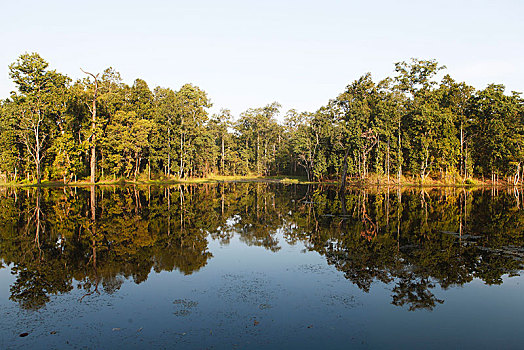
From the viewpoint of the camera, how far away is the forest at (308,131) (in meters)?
46.7

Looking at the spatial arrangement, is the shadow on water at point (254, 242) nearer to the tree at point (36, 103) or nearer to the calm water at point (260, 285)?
the calm water at point (260, 285)

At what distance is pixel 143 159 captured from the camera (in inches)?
2486

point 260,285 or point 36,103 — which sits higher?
point 36,103

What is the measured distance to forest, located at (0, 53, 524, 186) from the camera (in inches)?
1839

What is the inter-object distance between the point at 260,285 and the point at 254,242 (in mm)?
5391

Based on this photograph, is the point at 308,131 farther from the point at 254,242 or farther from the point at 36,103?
the point at 254,242

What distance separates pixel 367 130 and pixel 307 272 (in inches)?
1856

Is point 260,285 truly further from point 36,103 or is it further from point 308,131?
point 308,131

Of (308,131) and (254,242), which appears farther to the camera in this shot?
(308,131)

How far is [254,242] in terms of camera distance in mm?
14414

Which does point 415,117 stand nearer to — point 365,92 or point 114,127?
point 365,92

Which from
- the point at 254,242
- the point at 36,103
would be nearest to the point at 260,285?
the point at 254,242

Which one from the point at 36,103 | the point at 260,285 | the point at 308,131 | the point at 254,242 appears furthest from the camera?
the point at 308,131

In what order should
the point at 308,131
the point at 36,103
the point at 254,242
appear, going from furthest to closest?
1. the point at 308,131
2. the point at 36,103
3. the point at 254,242
